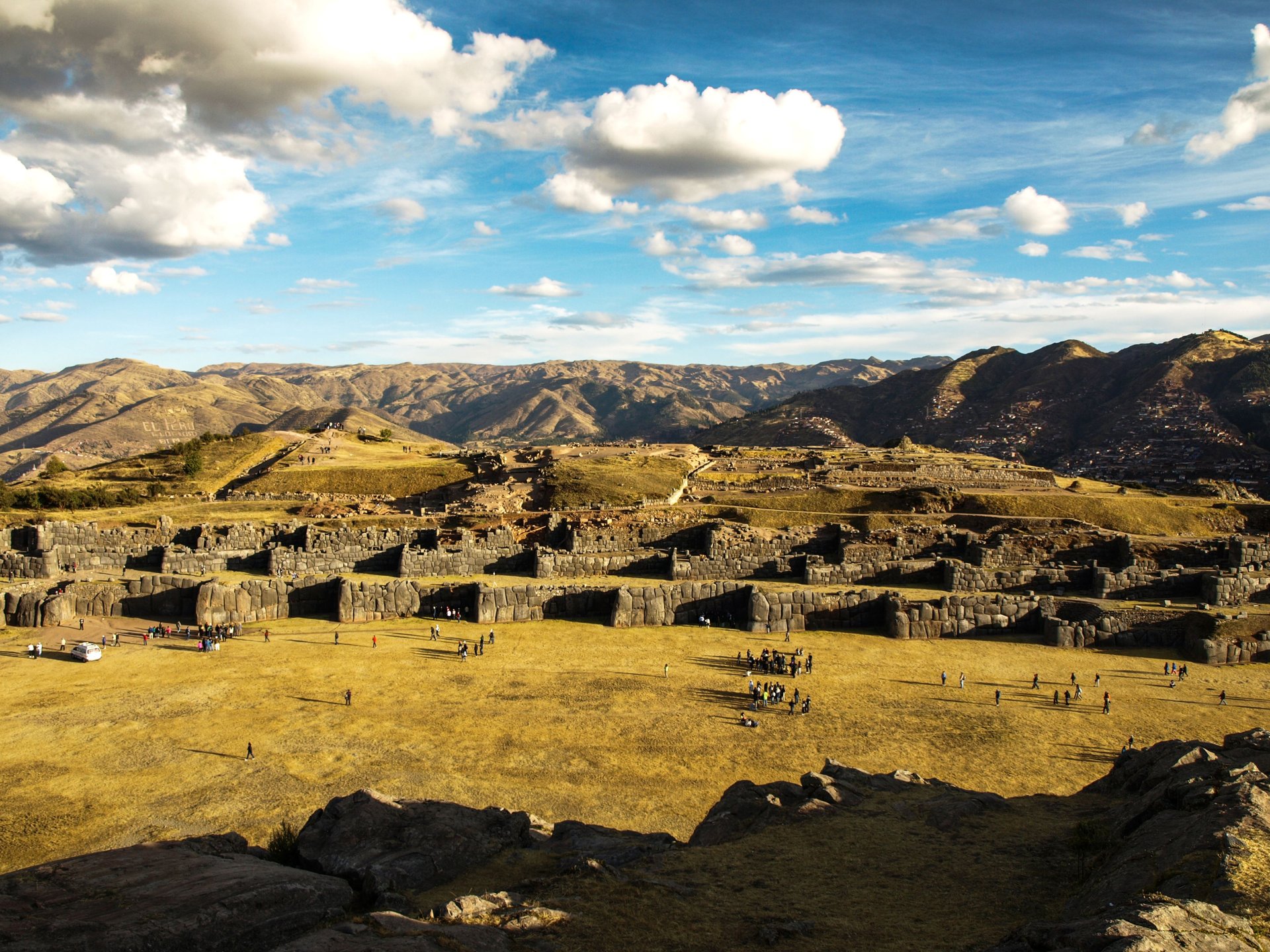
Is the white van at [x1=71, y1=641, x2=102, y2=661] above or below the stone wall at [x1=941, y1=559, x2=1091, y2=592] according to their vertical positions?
below

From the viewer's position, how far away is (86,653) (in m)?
37.2

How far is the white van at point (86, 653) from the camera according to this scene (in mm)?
37062

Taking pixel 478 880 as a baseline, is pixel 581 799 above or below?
below

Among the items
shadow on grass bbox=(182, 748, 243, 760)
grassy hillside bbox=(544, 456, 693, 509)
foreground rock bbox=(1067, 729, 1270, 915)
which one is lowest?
shadow on grass bbox=(182, 748, 243, 760)

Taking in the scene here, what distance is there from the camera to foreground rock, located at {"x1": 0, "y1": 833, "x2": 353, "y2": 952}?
1105 cm

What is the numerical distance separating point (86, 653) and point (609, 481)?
148 feet

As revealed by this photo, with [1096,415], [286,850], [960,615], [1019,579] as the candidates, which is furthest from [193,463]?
[1096,415]

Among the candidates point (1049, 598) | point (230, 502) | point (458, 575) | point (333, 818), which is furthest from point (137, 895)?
point (230, 502)

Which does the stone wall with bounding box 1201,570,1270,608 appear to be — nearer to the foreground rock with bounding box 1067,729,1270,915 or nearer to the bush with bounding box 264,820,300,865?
the foreground rock with bounding box 1067,729,1270,915

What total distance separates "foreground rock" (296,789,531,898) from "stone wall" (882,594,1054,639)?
30.6 meters

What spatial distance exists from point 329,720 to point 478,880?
17.8m

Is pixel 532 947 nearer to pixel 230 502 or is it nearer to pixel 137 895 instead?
pixel 137 895

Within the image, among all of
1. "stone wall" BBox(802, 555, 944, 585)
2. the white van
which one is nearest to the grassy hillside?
"stone wall" BBox(802, 555, 944, 585)

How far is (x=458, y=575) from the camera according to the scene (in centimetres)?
5353
